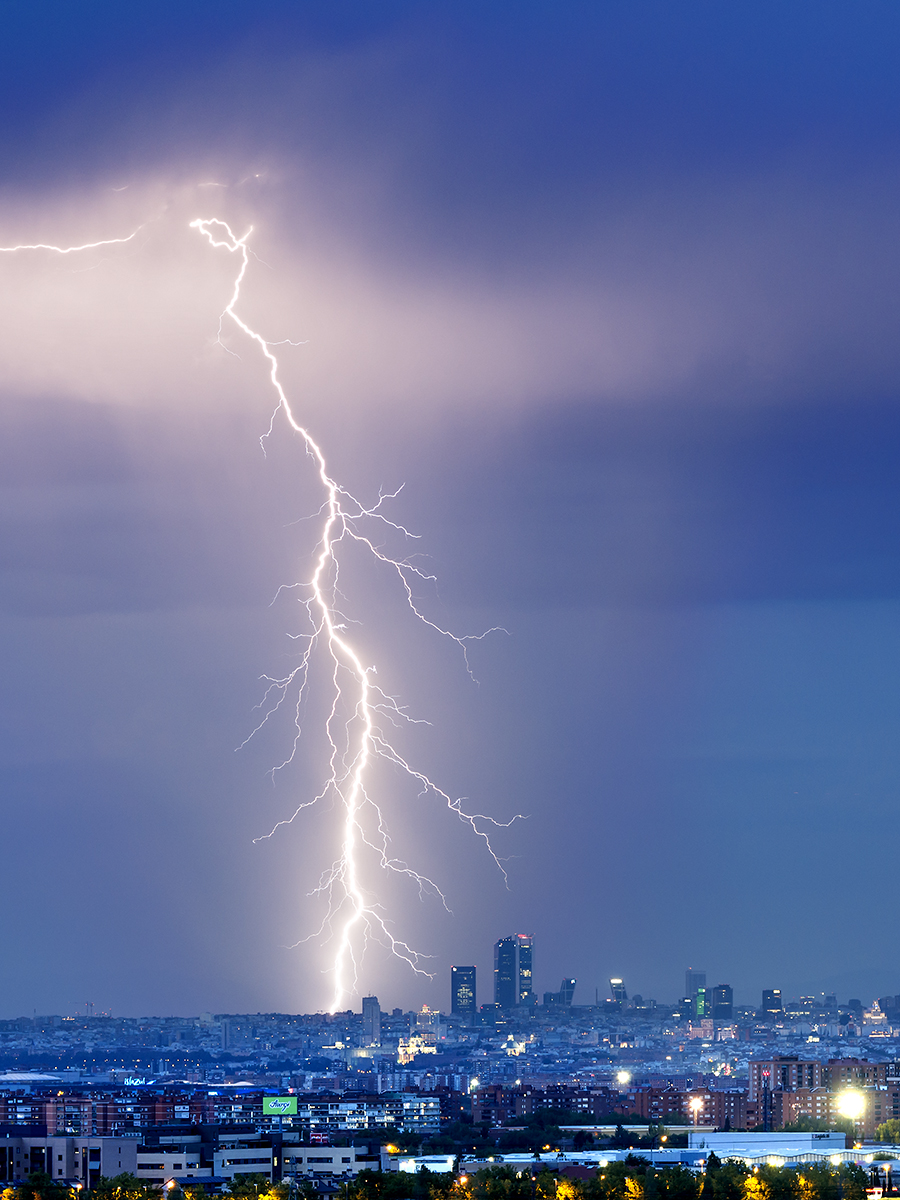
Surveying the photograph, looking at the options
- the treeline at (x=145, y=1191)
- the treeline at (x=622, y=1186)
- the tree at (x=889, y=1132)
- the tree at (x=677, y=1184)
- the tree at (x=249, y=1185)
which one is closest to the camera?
the treeline at (x=145, y=1191)

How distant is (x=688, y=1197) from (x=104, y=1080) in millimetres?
104589

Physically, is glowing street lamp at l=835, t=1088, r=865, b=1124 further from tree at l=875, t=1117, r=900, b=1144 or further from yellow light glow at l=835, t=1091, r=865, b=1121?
tree at l=875, t=1117, r=900, b=1144

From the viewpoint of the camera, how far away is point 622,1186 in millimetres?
46438

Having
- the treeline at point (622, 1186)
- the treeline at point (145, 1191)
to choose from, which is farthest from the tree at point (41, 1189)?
the treeline at point (622, 1186)

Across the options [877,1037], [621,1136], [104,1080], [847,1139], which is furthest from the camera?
[877,1037]

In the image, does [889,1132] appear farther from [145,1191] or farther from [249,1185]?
[145,1191]

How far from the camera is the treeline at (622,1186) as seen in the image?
45.7m

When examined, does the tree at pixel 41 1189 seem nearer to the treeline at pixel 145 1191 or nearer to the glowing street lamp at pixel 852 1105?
the treeline at pixel 145 1191

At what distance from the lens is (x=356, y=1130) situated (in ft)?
256

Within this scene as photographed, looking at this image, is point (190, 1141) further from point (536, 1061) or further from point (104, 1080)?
point (536, 1061)

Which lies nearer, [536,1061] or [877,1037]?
[536,1061]

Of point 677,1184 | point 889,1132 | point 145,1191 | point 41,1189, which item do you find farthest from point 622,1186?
point 889,1132

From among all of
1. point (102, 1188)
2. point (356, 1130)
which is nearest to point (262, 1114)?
point (356, 1130)

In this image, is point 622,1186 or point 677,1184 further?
point 677,1184
